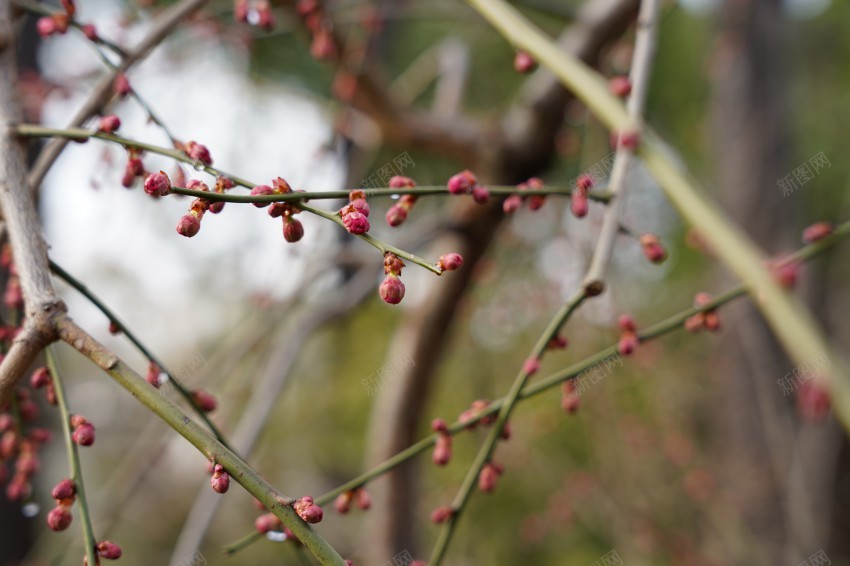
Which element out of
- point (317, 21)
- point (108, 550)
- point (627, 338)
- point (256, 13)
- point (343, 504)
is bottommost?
point (108, 550)

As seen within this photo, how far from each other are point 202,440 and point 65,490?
158 mm

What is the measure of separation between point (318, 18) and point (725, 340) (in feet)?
7.65

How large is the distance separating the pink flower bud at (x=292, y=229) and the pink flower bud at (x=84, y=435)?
21 cm

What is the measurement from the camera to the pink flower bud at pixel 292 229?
50 cm

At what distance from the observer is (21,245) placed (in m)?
0.54

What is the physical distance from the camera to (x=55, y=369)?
54cm

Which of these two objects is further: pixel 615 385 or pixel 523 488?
pixel 523 488

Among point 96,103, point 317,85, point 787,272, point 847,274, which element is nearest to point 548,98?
point 787,272

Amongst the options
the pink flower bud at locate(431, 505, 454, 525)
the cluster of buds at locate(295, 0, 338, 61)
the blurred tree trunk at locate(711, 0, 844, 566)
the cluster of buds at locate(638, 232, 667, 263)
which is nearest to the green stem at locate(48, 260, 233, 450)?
the pink flower bud at locate(431, 505, 454, 525)

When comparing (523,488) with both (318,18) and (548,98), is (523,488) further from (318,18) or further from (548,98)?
(318,18)

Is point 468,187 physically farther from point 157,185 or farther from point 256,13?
point 256,13

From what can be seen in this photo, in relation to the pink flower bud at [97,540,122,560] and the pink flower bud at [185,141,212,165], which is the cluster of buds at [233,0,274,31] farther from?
the pink flower bud at [97,540,122,560]

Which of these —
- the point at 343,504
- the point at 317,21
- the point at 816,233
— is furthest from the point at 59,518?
the point at 317,21

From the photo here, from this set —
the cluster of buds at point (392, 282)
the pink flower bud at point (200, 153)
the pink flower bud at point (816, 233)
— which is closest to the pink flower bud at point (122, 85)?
the pink flower bud at point (200, 153)
